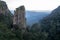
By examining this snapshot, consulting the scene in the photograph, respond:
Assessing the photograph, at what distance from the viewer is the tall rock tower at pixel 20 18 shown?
15938mm

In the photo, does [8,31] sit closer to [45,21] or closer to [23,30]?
Answer: [23,30]

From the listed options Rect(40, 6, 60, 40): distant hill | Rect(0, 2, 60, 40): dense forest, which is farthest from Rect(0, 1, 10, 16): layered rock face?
Rect(40, 6, 60, 40): distant hill

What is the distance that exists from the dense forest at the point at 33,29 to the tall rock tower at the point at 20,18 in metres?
0.32

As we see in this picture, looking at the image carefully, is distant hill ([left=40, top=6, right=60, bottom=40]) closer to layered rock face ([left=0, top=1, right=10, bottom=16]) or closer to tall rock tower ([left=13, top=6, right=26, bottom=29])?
tall rock tower ([left=13, top=6, right=26, bottom=29])

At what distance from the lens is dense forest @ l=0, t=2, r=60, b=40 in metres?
14.4

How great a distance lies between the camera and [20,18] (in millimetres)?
16219

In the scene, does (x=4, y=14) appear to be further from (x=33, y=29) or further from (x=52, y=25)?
(x=52, y=25)

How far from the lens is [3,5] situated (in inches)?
664

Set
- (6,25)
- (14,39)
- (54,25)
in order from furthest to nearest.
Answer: (54,25)
(6,25)
(14,39)

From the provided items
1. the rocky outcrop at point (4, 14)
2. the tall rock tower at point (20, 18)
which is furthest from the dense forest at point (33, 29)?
→ the tall rock tower at point (20, 18)

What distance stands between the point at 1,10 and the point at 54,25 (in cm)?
401

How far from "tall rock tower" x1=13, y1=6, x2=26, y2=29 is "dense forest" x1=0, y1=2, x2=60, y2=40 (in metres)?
0.32

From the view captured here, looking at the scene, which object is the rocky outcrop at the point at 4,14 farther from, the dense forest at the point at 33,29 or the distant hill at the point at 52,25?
the distant hill at the point at 52,25

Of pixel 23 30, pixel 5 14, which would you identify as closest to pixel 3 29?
pixel 23 30
